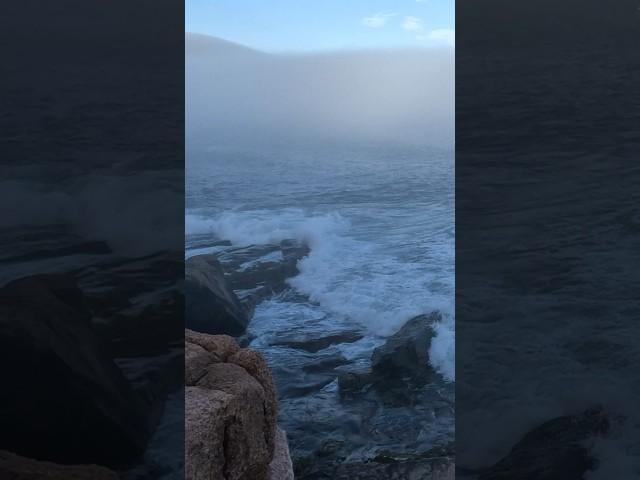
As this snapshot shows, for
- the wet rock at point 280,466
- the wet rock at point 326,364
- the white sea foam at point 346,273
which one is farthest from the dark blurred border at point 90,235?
the wet rock at point 326,364

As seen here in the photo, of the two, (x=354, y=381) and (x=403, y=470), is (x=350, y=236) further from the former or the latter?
(x=403, y=470)

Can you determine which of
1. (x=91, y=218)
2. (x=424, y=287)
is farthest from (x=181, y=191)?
(x=424, y=287)

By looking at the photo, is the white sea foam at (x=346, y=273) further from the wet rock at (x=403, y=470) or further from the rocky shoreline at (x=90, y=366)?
the rocky shoreline at (x=90, y=366)

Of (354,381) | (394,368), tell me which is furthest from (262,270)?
(394,368)

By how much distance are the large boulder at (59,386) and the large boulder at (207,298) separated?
45.0ft

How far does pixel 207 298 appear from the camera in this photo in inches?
750

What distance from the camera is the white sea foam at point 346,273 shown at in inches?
1231

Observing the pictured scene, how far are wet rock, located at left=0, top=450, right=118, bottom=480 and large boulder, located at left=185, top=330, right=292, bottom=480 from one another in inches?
65.7

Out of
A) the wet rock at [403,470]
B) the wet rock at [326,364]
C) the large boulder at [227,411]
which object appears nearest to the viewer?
the large boulder at [227,411]

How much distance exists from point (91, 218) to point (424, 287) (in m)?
32.0

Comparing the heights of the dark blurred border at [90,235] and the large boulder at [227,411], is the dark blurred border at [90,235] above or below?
above
